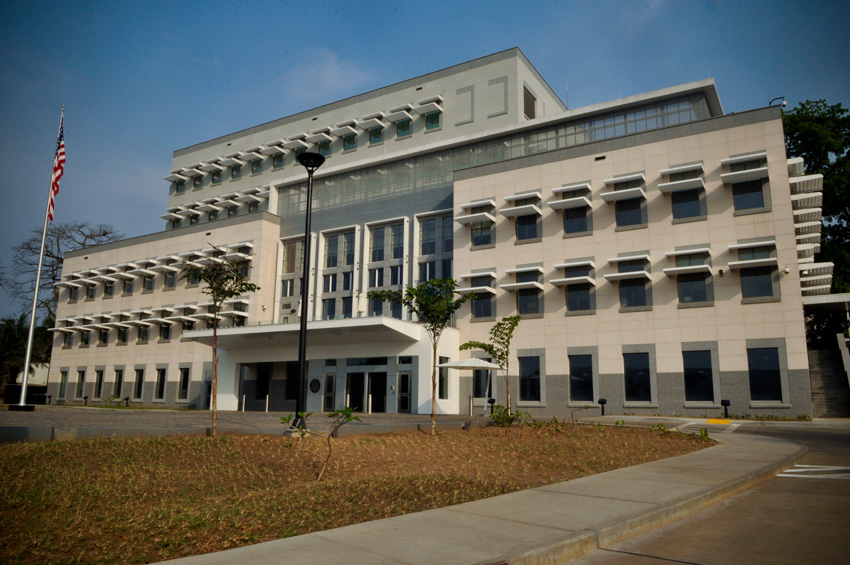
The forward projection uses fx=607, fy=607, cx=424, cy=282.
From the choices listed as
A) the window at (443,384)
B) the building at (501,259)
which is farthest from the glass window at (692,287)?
the window at (443,384)

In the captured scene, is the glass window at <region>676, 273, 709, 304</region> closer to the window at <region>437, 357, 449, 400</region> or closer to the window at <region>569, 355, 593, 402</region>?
the window at <region>569, 355, 593, 402</region>

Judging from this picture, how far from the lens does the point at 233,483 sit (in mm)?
10148

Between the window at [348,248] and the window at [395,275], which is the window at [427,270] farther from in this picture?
the window at [348,248]

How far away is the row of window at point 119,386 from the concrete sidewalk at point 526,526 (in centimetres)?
4944

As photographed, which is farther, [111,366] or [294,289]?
[111,366]

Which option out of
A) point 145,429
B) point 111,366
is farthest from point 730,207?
point 111,366

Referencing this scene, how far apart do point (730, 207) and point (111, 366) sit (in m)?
54.7

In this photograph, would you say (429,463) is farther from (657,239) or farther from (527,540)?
(657,239)

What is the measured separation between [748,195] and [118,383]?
54.8 meters

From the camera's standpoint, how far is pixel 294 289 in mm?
52625

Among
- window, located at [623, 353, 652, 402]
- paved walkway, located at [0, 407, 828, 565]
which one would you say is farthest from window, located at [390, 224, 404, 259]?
paved walkway, located at [0, 407, 828, 565]

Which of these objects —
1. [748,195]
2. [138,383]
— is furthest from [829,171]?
[138,383]

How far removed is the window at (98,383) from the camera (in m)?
58.4

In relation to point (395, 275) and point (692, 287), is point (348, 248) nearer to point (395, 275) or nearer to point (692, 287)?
point (395, 275)
